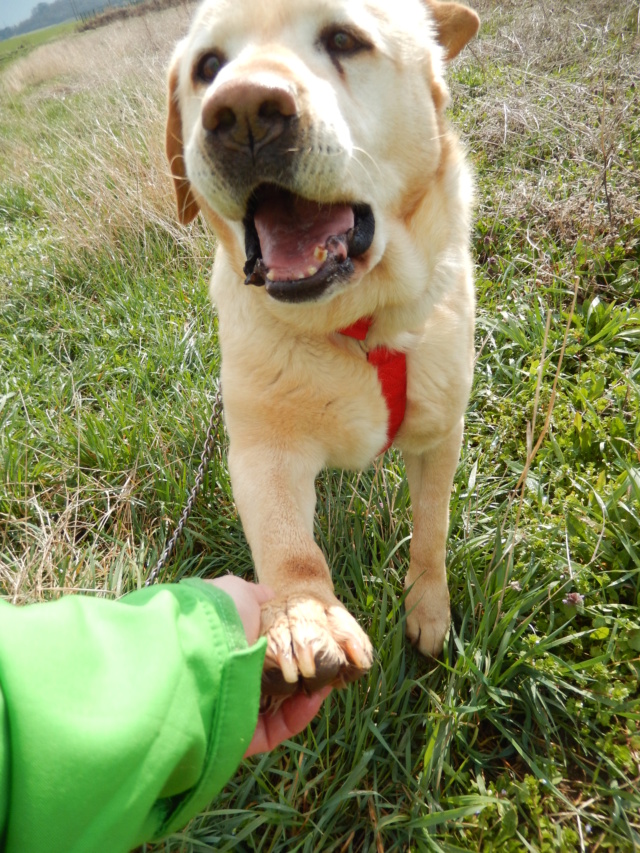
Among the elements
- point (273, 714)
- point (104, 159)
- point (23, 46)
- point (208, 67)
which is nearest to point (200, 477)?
point (273, 714)

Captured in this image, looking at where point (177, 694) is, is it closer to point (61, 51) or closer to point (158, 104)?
point (158, 104)

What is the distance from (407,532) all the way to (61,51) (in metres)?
19.7

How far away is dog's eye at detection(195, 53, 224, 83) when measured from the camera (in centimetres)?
178

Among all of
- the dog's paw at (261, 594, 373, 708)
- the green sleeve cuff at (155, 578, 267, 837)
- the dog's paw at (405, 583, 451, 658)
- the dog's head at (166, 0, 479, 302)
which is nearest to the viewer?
the green sleeve cuff at (155, 578, 267, 837)

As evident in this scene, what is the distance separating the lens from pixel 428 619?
1.95m

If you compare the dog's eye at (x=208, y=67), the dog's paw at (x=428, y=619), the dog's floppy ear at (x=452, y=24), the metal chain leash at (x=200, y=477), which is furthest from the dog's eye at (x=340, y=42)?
the dog's paw at (x=428, y=619)

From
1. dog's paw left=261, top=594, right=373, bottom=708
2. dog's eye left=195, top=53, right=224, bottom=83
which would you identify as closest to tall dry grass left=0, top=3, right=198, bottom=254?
dog's eye left=195, top=53, right=224, bottom=83

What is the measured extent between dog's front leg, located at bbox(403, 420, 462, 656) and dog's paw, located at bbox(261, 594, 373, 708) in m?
0.77

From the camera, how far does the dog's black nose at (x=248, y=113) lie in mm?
1255

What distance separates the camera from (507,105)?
4613 millimetres

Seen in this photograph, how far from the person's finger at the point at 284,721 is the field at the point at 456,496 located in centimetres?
48

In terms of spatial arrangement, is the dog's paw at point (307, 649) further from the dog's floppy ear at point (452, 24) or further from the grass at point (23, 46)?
the grass at point (23, 46)

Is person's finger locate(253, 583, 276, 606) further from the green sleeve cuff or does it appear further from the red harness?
the red harness

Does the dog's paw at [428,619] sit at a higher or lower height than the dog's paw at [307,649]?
lower
